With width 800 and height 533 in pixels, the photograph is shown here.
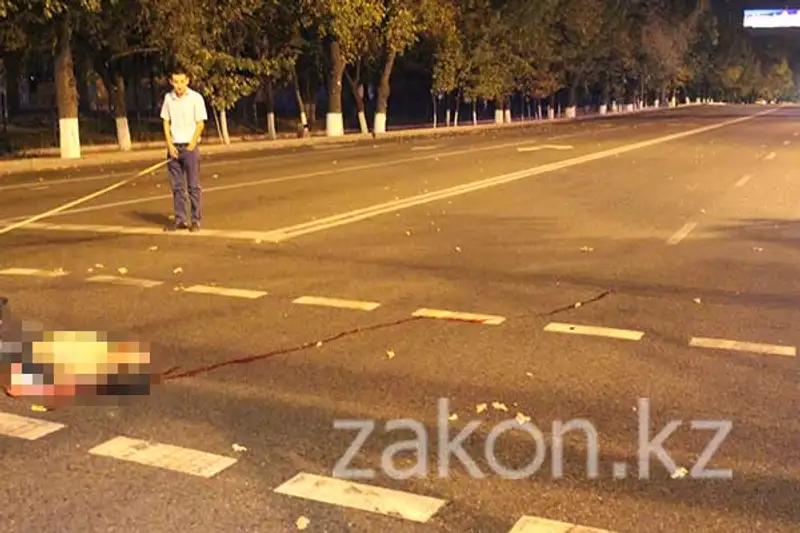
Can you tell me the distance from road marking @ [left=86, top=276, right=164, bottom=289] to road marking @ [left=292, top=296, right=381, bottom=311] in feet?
4.97

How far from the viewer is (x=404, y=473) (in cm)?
466

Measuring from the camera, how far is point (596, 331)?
293 inches

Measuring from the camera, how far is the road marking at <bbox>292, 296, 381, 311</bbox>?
8.24 meters

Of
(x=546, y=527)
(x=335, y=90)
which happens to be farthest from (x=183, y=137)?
(x=335, y=90)

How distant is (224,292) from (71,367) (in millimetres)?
2770

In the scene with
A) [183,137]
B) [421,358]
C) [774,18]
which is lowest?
[421,358]

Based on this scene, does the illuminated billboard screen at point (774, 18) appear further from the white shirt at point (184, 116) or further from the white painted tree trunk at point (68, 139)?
the white shirt at point (184, 116)

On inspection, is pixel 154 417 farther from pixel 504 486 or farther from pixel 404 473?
pixel 504 486

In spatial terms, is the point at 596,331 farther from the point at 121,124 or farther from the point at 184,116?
the point at 121,124

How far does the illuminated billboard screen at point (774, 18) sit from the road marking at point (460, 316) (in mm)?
137782

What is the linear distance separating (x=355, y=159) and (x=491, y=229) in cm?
1387

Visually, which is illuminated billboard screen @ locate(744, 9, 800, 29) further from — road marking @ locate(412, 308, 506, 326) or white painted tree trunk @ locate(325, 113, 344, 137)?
road marking @ locate(412, 308, 506, 326)

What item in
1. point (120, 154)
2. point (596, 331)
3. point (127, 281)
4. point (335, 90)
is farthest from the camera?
point (335, 90)

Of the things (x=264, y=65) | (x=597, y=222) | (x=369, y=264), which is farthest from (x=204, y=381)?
(x=264, y=65)
